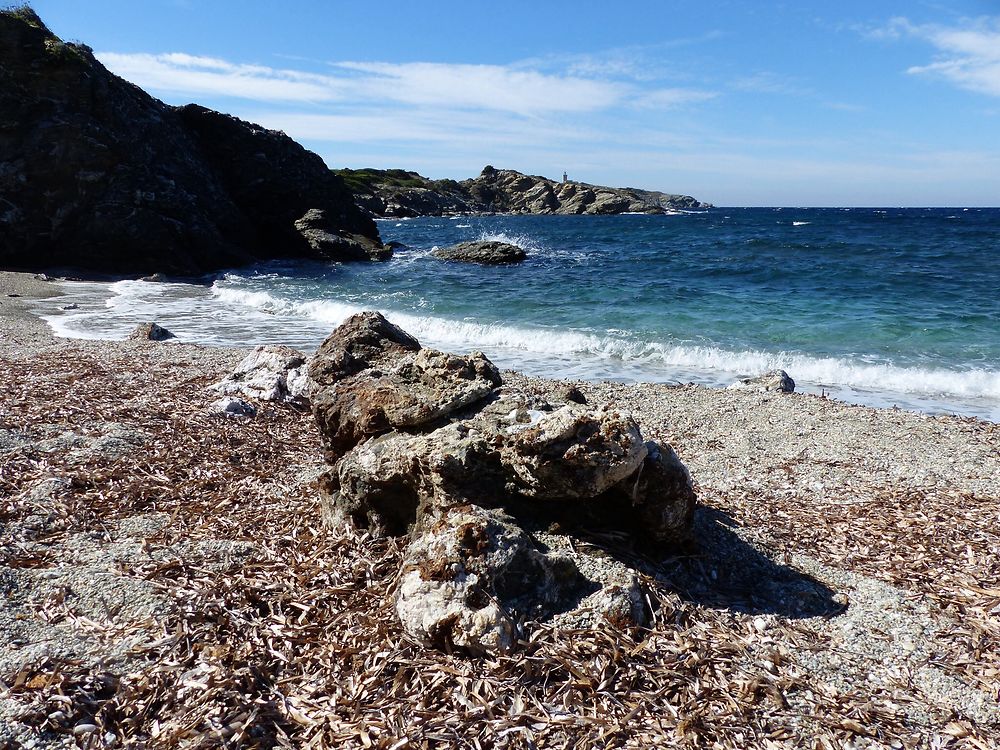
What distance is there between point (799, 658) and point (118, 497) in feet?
14.7

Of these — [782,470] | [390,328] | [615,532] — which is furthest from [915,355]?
[615,532]

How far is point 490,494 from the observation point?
3.95 m

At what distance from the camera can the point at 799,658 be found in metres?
3.32

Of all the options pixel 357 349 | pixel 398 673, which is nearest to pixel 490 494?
pixel 398 673

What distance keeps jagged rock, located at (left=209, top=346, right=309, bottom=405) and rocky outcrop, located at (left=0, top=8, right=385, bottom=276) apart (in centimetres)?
2283

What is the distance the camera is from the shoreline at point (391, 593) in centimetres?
290

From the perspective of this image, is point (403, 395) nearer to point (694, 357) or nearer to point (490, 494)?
point (490, 494)

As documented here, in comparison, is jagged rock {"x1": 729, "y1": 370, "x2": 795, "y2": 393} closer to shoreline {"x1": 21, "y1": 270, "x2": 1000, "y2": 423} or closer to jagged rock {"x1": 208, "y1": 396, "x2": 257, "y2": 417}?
shoreline {"x1": 21, "y1": 270, "x2": 1000, "y2": 423}

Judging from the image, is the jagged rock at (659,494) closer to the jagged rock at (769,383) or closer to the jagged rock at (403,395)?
the jagged rock at (403,395)

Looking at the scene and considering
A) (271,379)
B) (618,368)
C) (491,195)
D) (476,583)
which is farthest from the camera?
(491,195)

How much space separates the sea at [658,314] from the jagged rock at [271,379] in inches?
215

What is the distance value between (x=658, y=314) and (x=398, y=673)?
1719 cm

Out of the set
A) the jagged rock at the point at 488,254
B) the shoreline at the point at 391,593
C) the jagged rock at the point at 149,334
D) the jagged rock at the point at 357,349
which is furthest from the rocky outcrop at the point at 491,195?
the shoreline at the point at 391,593

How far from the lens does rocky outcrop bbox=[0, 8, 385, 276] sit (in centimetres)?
2577
